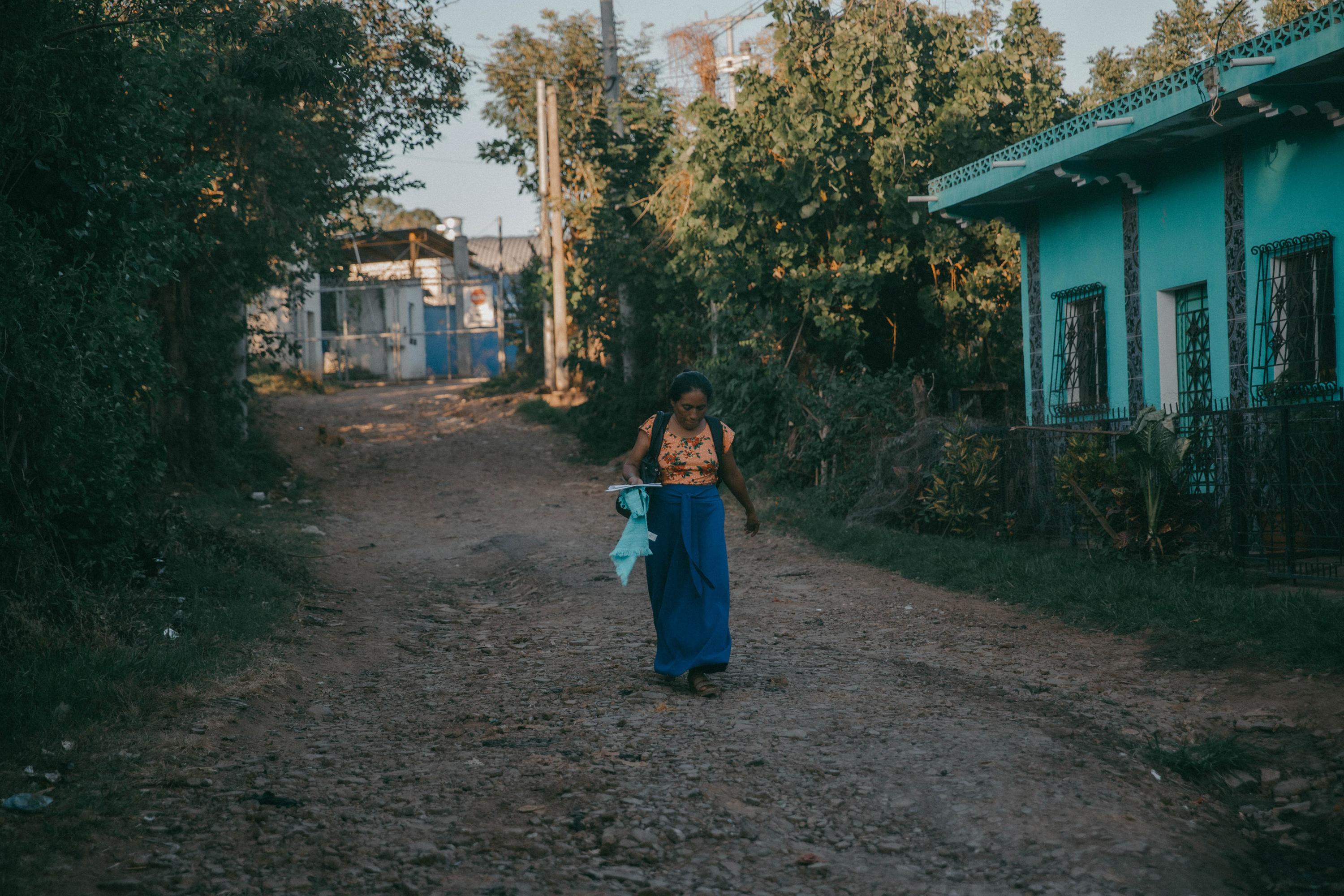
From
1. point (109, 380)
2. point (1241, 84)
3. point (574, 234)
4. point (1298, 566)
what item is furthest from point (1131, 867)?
point (574, 234)

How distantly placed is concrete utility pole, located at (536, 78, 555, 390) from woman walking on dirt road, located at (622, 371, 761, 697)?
18.9m

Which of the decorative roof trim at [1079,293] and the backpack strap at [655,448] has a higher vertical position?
the decorative roof trim at [1079,293]

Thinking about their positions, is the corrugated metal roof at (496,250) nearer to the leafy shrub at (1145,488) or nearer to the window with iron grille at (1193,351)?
the window with iron grille at (1193,351)

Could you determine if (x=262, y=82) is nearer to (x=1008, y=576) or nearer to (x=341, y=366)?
(x=1008, y=576)

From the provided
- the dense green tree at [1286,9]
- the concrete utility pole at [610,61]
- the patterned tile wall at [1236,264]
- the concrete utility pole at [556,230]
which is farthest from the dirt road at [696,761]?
the concrete utility pole at [556,230]

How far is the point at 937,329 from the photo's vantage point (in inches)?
643

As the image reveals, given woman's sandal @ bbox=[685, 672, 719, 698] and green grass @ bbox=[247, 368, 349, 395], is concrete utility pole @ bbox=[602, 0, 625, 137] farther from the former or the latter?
woman's sandal @ bbox=[685, 672, 719, 698]

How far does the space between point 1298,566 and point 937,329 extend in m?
9.05

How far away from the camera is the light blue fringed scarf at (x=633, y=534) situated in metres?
5.74

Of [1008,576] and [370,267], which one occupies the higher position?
[370,267]

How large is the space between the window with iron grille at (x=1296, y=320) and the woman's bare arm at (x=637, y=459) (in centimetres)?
569

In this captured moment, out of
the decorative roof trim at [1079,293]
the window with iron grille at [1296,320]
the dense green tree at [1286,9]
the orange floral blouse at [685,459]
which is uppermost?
the dense green tree at [1286,9]

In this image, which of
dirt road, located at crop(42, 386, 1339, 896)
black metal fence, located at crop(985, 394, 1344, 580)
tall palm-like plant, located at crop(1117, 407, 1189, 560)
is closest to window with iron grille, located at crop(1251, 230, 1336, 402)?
black metal fence, located at crop(985, 394, 1344, 580)

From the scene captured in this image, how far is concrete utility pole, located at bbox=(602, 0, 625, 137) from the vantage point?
21.8 m
